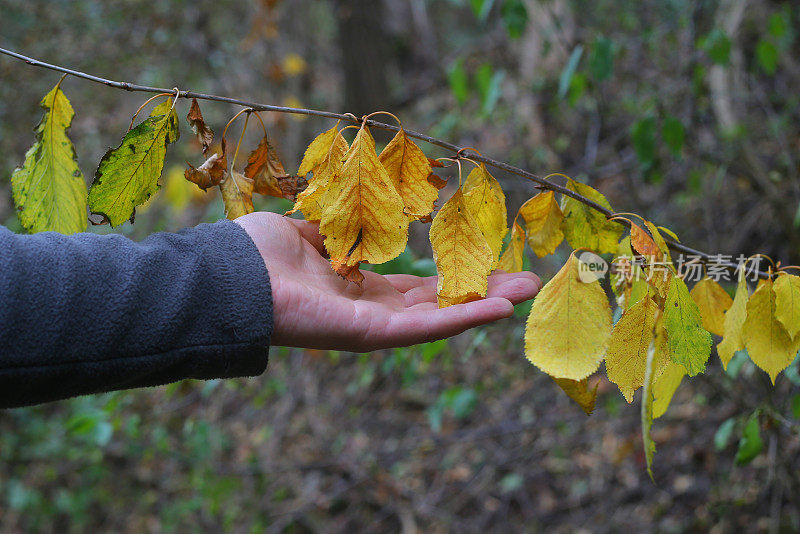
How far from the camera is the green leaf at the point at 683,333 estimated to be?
792 millimetres

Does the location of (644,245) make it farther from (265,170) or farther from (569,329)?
(265,170)

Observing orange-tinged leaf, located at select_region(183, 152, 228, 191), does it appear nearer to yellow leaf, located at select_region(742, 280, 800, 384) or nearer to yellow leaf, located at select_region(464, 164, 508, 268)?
yellow leaf, located at select_region(464, 164, 508, 268)

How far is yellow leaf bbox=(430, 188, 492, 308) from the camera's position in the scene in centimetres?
87

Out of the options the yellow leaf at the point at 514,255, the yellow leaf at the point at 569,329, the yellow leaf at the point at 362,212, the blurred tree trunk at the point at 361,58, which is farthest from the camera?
the blurred tree trunk at the point at 361,58

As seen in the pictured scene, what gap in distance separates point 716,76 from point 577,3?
1237 mm

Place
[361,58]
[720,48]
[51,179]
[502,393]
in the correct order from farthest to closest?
[361,58]
[502,393]
[720,48]
[51,179]

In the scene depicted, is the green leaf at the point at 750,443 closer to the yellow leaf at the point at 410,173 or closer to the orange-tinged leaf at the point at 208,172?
the yellow leaf at the point at 410,173

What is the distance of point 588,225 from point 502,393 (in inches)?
103

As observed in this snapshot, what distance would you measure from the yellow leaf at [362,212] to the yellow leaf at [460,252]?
0.21 feet

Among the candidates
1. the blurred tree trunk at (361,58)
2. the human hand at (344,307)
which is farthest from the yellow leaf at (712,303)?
the blurred tree trunk at (361,58)

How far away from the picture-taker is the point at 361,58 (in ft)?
16.6

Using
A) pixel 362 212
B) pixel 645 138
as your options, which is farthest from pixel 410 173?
pixel 645 138

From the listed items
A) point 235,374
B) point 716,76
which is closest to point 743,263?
point 235,374

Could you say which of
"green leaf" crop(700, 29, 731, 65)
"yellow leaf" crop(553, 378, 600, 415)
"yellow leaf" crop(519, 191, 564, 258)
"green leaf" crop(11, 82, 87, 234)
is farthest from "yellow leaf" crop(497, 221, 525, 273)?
"green leaf" crop(700, 29, 731, 65)
